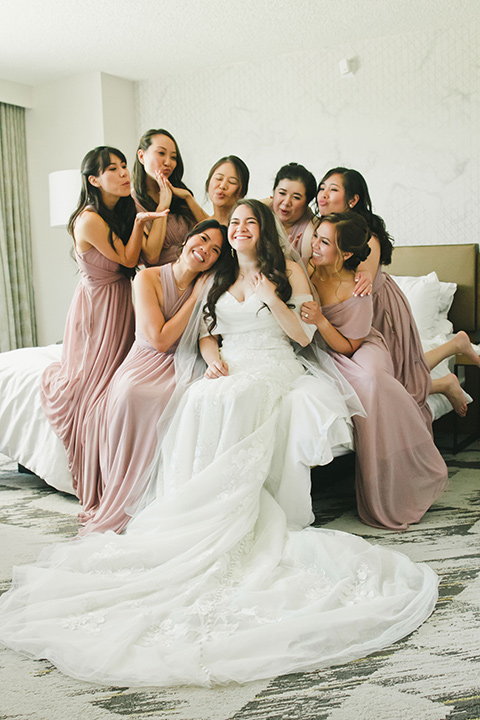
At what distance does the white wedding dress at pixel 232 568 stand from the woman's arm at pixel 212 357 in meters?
0.04

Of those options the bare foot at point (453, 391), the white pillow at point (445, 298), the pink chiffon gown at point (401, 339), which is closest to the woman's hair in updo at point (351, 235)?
the pink chiffon gown at point (401, 339)

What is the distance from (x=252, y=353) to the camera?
116 inches

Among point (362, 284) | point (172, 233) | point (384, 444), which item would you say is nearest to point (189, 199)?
point (172, 233)

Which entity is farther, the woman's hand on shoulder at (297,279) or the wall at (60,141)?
the wall at (60,141)

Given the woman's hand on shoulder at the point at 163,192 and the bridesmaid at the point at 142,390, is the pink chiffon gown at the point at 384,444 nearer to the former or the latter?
the bridesmaid at the point at 142,390

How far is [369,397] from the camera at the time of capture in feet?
9.58

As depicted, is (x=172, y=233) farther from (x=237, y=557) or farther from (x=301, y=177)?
(x=237, y=557)

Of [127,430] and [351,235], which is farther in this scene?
[351,235]

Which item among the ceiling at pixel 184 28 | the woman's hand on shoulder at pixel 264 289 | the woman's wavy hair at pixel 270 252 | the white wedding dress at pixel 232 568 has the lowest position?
the white wedding dress at pixel 232 568

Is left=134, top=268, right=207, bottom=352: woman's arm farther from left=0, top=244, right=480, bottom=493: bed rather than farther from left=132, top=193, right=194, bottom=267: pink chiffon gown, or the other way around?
left=0, top=244, right=480, bottom=493: bed

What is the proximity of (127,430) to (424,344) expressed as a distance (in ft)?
6.37

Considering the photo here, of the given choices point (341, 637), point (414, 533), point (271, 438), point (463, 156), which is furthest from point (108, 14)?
point (341, 637)

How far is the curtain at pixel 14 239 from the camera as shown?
5883 millimetres

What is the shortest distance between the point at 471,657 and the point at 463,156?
144 inches
